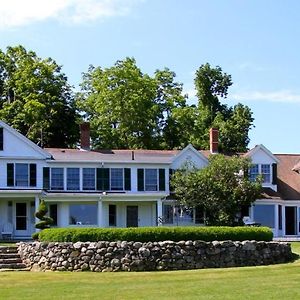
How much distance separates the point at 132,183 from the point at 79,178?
3361 mm

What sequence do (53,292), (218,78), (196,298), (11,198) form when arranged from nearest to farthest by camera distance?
(196,298) → (53,292) → (11,198) → (218,78)

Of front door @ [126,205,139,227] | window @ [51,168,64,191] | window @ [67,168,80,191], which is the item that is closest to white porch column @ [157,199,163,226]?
front door @ [126,205,139,227]

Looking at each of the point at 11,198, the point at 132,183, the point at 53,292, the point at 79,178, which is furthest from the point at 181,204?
the point at 53,292

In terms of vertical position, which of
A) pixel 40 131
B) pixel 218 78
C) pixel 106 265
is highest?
pixel 218 78

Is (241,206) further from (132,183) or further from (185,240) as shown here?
(185,240)

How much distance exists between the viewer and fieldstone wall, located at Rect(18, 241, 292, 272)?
27547mm

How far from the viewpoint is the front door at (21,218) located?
43.8 meters

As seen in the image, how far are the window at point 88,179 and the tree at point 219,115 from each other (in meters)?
14.4

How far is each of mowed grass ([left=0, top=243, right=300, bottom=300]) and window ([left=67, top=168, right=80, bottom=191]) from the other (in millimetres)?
18358

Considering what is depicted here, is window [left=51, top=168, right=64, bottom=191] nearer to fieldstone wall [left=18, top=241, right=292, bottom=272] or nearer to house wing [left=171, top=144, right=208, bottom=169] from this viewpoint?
house wing [left=171, top=144, right=208, bottom=169]

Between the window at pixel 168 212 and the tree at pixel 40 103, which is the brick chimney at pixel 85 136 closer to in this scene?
the window at pixel 168 212

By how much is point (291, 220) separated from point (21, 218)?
17605 mm

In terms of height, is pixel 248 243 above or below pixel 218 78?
below

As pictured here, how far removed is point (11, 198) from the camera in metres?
43.6
